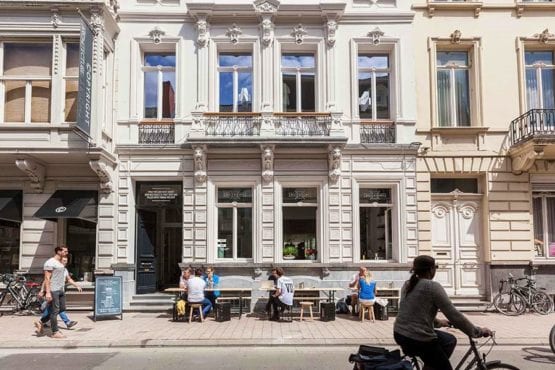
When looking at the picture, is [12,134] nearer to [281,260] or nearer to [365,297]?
[281,260]

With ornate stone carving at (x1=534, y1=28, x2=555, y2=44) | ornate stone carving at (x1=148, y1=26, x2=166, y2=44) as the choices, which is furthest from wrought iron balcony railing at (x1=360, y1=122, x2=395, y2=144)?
ornate stone carving at (x1=148, y1=26, x2=166, y2=44)

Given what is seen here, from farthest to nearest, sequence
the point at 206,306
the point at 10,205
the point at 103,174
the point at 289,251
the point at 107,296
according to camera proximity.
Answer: the point at 289,251, the point at 10,205, the point at 103,174, the point at 206,306, the point at 107,296

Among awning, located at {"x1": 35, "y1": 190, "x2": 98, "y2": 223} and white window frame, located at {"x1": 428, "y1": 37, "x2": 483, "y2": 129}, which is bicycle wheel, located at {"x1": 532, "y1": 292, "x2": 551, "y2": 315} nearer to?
white window frame, located at {"x1": 428, "y1": 37, "x2": 483, "y2": 129}

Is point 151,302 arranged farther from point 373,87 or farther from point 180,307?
point 373,87

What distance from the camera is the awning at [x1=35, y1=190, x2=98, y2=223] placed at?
576 inches

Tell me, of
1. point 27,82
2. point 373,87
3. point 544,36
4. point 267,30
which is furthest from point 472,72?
point 27,82

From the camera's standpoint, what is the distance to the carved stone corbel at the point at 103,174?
47.3 feet

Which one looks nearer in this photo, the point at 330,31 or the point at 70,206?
the point at 70,206

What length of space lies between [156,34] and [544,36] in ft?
39.8

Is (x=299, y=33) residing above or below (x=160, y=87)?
above

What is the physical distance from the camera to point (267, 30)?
52.3ft

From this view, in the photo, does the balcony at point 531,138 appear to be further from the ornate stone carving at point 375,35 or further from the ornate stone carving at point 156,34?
the ornate stone carving at point 156,34

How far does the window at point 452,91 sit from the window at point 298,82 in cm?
405

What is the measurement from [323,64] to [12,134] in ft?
30.3
